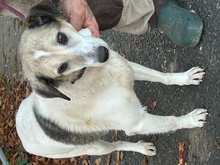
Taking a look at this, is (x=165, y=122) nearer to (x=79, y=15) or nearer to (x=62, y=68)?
(x=62, y=68)

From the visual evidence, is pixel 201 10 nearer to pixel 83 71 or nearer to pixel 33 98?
pixel 83 71

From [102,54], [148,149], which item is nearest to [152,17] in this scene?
[102,54]

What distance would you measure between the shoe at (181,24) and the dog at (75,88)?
34 centimetres

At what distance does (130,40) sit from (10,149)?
4268mm

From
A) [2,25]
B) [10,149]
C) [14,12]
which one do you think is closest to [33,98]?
[14,12]

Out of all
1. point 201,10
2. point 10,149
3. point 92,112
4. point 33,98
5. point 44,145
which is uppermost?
point 201,10

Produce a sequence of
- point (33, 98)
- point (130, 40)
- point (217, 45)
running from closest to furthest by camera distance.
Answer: point (217, 45)
point (33, 98)
point (130, 40)

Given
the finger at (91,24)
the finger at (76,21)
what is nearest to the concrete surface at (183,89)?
the finger at (91,24)

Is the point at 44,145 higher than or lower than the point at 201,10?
lower

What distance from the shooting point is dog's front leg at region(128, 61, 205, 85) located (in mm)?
4578

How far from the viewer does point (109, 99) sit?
4.09 m

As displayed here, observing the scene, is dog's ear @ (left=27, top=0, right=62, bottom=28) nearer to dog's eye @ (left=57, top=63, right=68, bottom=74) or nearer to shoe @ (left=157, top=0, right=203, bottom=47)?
dog's eye @ (left=57, top=63, right=68, bottom=74)

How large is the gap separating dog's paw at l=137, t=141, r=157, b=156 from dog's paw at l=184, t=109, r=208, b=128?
3.15ft

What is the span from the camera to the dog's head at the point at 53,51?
369 centimetres
